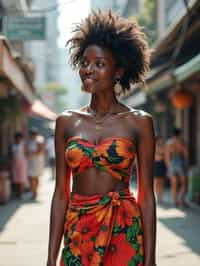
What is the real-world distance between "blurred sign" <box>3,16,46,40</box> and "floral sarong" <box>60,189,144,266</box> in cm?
1267

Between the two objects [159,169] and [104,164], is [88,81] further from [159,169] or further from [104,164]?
[159,169]

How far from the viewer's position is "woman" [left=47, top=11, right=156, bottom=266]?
3193 millimetres

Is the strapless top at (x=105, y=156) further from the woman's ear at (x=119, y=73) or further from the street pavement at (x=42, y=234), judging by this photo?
the street pavement at (x=42, y=234)

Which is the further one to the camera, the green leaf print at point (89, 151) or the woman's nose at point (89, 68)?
the woman's nose at point (89, 68)

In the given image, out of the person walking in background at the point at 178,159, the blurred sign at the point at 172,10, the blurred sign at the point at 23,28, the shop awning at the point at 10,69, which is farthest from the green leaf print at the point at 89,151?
the blurred sign at the point at 172,10

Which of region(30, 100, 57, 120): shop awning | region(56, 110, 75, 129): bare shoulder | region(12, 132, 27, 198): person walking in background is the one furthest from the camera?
region(30, 100, 57, 120): shop awning

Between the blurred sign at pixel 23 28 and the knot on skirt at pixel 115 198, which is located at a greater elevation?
the blurred sign at pixel 23 28

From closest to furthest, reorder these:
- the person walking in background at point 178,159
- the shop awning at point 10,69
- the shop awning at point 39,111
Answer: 1. the shop awning at point 10,69
2. the person walking in background at point 178,159
3. the shop awning at point 39,111

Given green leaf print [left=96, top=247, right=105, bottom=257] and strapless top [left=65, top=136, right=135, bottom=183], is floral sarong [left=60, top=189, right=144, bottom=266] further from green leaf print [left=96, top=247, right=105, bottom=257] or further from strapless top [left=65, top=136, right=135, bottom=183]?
strapless top [left=65, top=136, right=135, bottom=183]

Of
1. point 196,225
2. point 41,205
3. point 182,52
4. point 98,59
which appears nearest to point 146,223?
point 98,59

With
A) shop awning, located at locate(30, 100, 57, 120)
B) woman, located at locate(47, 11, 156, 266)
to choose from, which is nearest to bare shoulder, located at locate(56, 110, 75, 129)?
woman, located at locate(47, 11, 156, 266)

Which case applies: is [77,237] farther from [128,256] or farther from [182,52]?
[182,52]

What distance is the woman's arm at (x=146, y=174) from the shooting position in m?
3.26

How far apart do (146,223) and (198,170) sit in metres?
12.0
